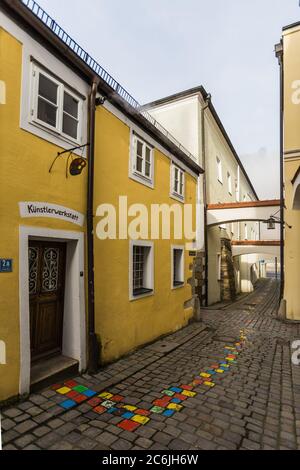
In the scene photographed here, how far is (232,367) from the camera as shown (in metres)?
6.25

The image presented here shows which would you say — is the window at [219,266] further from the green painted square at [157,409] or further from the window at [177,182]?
the green painted square at [157,409]

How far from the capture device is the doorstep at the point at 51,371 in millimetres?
4539

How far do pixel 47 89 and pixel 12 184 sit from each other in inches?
81.1

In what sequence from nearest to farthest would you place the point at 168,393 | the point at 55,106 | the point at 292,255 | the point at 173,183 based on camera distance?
the point at 168,393 < the point at 55,106 < the point at 173,183 < the point at 292,255

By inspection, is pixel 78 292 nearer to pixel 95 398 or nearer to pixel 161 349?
pixel 95 398

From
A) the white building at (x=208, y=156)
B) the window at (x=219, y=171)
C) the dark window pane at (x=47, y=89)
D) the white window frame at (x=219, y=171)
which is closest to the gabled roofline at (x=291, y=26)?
the white building at (x=208, y=156)

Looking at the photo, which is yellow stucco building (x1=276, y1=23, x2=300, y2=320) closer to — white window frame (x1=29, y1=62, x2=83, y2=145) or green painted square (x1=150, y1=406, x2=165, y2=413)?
green painted square (x1=150, y1=406, x2=165, y2=413)

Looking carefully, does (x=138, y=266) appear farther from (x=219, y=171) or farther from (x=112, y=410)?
(x=219, y=171)

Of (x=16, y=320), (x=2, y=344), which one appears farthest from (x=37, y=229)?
(x=2, y=344)

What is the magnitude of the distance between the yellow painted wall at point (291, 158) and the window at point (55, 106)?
9183 millimetres

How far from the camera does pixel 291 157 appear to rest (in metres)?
11.6

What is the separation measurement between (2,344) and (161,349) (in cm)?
426

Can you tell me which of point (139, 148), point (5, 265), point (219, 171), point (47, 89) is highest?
point (219, 171)

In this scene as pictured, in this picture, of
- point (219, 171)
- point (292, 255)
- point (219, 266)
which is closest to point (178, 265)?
point (292, 255)
